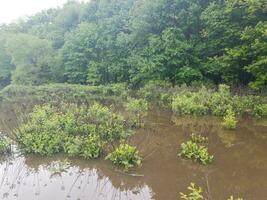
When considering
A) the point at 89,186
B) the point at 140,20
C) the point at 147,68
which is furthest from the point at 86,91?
the point at 89,186

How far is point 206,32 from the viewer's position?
22.6 metres

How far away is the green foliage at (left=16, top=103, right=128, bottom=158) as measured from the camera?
10.6 metres

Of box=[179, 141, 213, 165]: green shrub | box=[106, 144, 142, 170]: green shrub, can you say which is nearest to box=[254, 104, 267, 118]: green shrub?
box=[179, 141, 213, 165]: green shrub

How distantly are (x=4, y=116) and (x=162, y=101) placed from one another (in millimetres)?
8526

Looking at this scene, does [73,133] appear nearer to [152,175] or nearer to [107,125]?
[107,125]

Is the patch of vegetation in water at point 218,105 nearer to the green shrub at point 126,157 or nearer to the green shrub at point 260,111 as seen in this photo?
the green shrub at point 260,111

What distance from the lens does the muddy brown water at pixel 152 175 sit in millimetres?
8125

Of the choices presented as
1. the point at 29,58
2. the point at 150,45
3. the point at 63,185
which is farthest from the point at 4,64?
the point at 63,185

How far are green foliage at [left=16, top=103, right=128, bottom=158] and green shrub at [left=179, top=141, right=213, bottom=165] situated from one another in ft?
7.79

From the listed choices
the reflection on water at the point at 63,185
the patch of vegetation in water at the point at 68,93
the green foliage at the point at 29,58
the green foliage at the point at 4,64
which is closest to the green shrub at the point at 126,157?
the reflection on water at the point at 63,185

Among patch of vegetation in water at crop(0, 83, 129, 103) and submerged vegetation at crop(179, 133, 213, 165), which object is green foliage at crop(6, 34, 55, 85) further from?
submerged vegetation at crop(179, 133, 213, 165)

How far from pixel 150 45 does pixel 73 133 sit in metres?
14.4

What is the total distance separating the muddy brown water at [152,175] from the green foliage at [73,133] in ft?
1.07

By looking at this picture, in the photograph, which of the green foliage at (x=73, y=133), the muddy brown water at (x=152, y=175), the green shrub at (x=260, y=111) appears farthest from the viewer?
the green shrub at (x=260, y=111)
